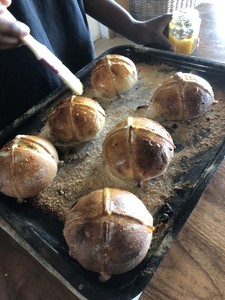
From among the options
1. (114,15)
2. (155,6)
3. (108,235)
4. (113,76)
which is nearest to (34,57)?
(113,76)

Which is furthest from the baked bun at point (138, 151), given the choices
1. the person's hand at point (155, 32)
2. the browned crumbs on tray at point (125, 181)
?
the person's hand at point (155, 32)

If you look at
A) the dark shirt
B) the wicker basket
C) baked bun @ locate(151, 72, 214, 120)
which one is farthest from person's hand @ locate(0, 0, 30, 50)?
the wicker basket

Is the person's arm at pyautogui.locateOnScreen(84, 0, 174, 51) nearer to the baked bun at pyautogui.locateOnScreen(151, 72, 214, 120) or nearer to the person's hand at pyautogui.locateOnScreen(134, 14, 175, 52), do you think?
the person's hand at pyautogui.locateOnScreen(134, 14, 175, 52)

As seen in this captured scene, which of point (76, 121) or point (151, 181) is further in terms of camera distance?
point (76, 121)

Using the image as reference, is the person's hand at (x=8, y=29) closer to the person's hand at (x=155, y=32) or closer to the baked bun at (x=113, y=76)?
the baked bun at (x=113, y=76)

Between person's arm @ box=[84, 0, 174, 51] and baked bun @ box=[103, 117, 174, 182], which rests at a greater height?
person's arm @ box=[84, 0, 174, 51]

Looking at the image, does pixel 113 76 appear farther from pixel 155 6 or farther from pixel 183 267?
pixel 155 6
